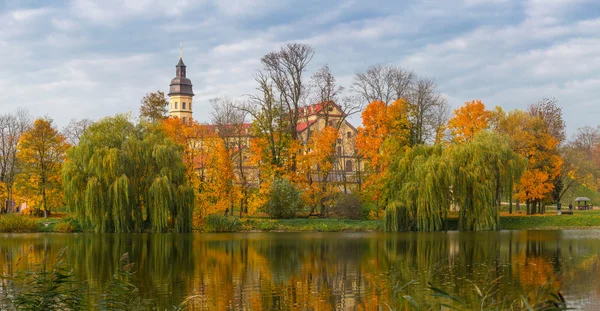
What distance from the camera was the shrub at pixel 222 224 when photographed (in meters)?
39.2

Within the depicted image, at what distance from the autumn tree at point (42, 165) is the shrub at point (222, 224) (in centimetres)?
1269

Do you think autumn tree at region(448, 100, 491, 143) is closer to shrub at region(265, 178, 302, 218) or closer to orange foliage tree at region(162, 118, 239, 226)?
shrub at region(265, 178, 302, 218)

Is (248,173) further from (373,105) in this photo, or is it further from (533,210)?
(533,210)

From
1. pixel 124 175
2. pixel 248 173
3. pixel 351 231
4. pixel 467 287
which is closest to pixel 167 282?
pixel 467 287

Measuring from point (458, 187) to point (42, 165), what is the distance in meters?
28.3

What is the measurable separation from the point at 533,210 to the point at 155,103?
105 feet

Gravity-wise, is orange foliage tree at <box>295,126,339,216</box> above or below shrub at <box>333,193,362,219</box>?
above

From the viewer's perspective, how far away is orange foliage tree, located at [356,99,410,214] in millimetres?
43094

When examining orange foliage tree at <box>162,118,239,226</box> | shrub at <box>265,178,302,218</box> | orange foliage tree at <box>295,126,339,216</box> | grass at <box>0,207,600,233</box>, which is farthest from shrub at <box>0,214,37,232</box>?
orange foliage tree at <box>295,126,339,216</box>

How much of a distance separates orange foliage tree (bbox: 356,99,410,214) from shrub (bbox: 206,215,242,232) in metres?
8.82

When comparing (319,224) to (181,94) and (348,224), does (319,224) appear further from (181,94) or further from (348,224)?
(181,94)

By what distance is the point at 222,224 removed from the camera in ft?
130

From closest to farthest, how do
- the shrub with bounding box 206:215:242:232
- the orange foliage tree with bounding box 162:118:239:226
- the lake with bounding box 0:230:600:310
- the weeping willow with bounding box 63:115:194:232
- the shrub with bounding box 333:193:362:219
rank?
the lake with bounding box 0:230:600:310 → the weeping willow with bounding box 63:115:194:232 → the shrub with bounding box 206:215:242:232 → the orange foliage tree with bounding box 162:118:239:226 → the shrub with bounding box 333:193:362:219

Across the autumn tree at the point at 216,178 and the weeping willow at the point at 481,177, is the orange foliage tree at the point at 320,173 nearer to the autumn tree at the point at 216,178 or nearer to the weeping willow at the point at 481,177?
the autumn tree at the point at 216,178
